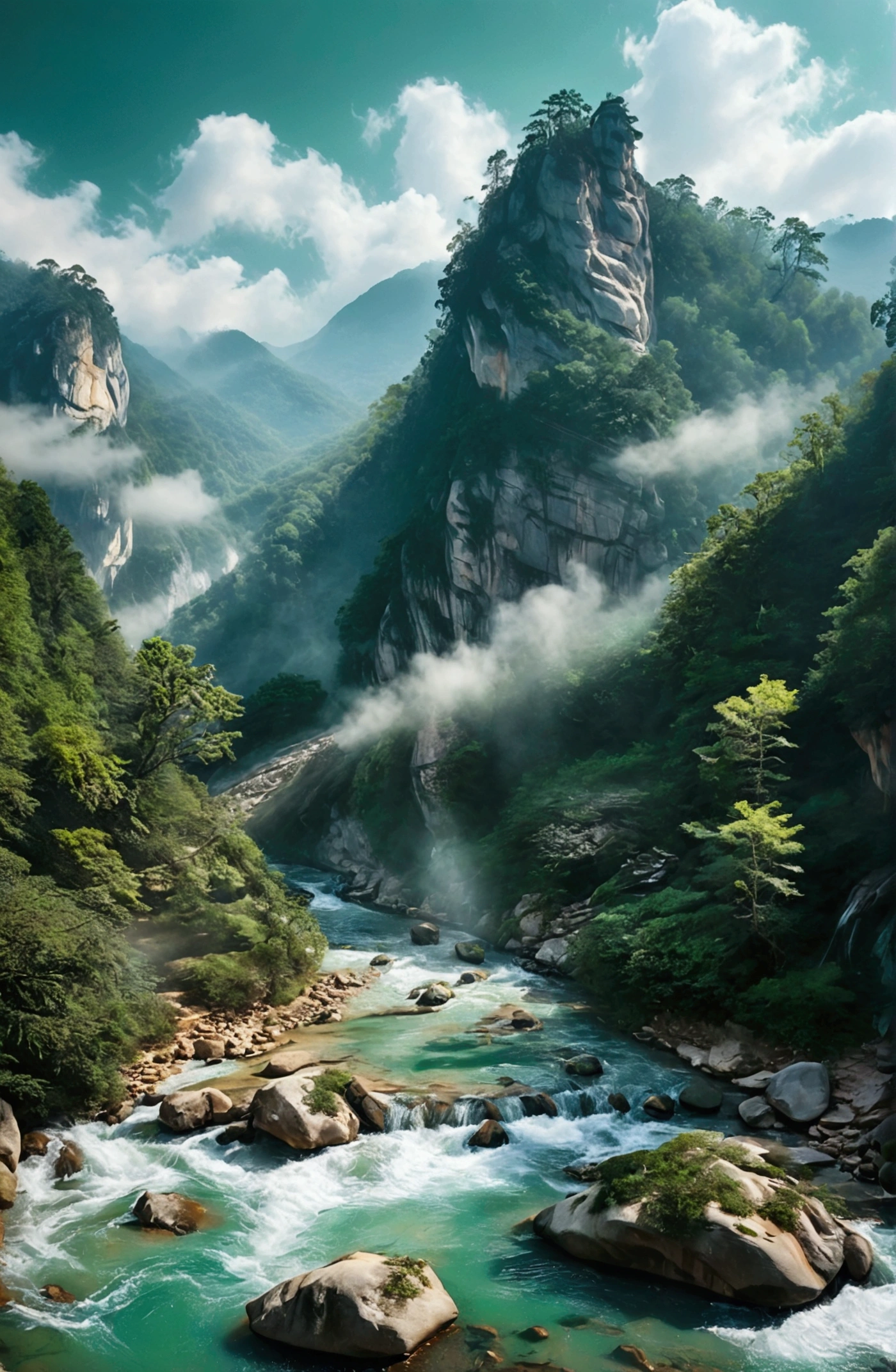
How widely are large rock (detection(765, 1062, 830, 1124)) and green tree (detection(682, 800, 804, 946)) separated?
3937 mm

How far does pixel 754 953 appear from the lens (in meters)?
20.9

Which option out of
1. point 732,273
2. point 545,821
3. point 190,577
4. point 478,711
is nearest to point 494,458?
point 478,711

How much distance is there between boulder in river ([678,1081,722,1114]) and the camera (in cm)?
1664

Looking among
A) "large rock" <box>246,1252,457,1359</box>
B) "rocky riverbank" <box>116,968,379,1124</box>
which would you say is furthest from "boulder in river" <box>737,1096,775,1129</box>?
"rocky riverbank" <box>116,968,379,1124</box>

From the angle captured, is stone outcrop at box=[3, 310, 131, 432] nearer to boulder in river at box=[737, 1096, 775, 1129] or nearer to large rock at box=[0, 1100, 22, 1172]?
large rock at box=[0, 1100, 22, 1172]

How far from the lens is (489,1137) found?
1557 centimetres

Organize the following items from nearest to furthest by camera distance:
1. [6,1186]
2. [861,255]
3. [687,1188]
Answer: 1. [687,1188]
2. [6,1186]
3. [861,255]

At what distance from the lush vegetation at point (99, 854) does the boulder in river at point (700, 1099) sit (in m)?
11.8

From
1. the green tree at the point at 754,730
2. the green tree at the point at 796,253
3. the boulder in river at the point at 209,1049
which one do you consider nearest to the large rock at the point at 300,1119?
the boulder in river at the point at 209,1049

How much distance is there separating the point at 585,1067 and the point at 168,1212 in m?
9.43

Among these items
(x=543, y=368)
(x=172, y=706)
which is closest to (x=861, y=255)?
(x=543, y=368)

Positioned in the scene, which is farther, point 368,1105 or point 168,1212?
point 368,1105

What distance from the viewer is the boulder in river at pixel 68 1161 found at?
14.4 meters

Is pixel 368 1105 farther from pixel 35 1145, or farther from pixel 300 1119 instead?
pixel 35 1145
